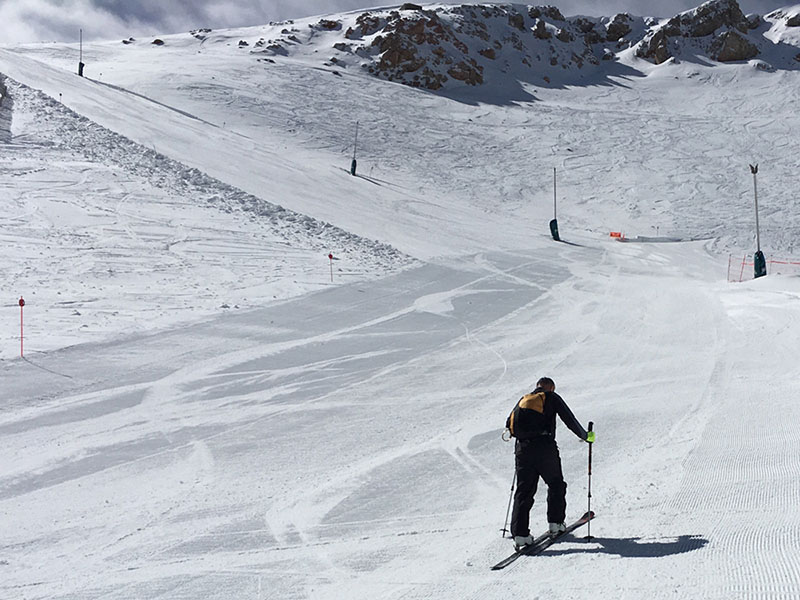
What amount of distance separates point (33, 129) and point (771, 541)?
32347 mm

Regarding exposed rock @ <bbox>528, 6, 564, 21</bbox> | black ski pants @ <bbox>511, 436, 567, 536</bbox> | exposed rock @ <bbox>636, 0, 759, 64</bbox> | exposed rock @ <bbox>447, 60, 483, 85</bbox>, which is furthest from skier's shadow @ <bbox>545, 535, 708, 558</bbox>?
exposed rock @ <bbox>528, 6, 564, 21</bbox>

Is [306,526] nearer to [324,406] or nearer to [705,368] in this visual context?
[324,406]

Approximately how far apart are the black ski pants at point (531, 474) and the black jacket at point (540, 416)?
78 mm

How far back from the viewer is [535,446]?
6195mm

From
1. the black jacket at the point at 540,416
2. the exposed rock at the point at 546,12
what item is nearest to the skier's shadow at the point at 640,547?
the black jacket at the point at 540,416

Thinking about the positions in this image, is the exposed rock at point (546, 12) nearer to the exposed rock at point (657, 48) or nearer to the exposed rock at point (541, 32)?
the exposed rock at point (541, 32)

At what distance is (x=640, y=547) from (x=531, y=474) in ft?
3.38

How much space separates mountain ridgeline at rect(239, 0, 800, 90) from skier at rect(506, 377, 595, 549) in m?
66.4

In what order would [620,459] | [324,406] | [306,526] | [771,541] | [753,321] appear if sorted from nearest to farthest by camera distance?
1. [771,541]
2. [306,526]
3. [620,459]
4. [324,406]
5. [753,321]

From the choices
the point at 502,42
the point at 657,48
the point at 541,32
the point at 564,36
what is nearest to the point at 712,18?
the point at 657,48

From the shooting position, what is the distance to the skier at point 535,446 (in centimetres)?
612

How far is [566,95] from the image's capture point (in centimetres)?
7006

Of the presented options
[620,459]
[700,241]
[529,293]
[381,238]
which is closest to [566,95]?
[700,241]

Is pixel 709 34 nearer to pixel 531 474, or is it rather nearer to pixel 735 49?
pixel 735 49
